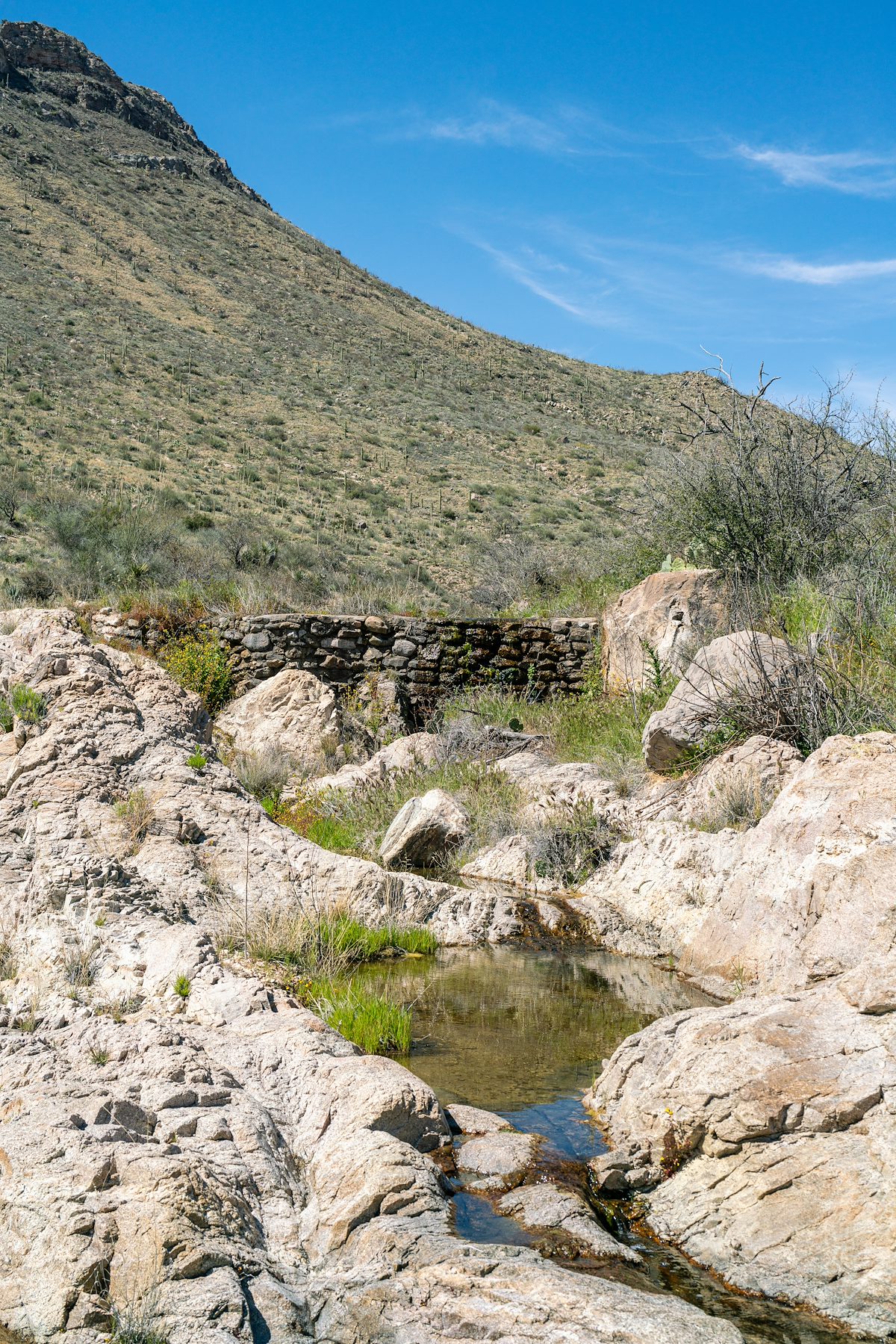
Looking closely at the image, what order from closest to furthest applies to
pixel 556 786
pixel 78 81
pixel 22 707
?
pixel 22 707 → pixel 556 786 → pixel 78 81

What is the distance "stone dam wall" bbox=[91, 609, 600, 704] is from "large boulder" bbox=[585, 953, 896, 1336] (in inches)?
395

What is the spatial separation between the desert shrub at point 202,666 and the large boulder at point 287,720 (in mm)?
296

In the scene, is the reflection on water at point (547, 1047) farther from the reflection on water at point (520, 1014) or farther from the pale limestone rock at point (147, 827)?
the pale limestone rock at point (147, 827)

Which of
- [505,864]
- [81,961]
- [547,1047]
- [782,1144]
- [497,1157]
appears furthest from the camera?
[505,864]

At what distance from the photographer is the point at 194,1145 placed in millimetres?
3682

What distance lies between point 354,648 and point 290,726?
1.95 metres

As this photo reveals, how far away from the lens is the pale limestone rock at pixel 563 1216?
343 cm

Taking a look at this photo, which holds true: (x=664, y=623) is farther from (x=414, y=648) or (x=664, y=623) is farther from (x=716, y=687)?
(x=414, y=648)

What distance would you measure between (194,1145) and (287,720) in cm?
950

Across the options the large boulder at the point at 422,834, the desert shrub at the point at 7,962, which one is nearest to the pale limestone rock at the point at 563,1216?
the desert shrub at the point at 7,962

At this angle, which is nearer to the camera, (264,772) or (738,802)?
(738,802)

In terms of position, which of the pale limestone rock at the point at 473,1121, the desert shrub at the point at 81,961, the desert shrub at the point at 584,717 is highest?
the desert shrub at the point at 584,717

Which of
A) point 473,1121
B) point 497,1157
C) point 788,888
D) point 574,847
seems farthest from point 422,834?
point 497,1157

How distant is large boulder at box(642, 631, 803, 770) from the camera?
835cm
